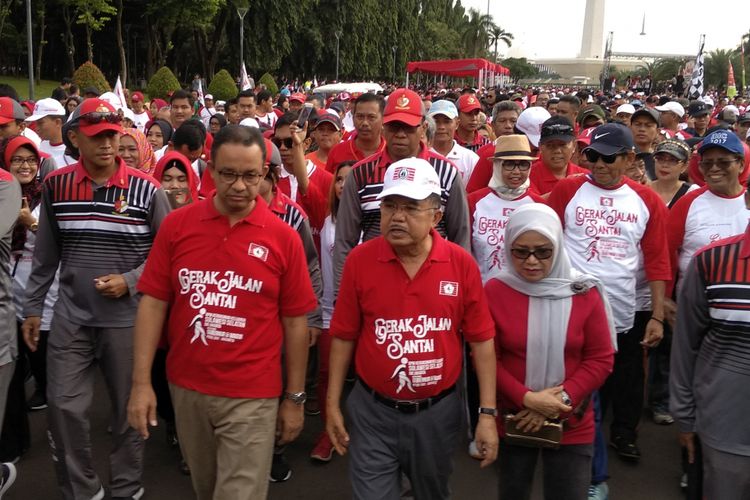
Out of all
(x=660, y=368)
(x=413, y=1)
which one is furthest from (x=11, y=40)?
(x=660, y=368)

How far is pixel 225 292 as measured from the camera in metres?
3.10

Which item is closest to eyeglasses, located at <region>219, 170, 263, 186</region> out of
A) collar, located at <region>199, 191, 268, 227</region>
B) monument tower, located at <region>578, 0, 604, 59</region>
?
collar, located at <region>199, 191, 268, 227</region>

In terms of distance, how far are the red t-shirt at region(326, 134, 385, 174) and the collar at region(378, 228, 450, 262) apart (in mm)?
2784

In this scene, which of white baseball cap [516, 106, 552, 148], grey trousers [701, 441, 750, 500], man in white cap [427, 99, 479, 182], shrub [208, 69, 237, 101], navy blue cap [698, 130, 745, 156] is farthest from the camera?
shrub [208, 69, 237, 101]

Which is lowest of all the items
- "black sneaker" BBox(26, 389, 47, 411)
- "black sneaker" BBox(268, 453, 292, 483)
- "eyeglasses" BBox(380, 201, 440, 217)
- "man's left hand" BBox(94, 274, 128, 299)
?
"black sneaker" BBox(26, 389, 47, 411)

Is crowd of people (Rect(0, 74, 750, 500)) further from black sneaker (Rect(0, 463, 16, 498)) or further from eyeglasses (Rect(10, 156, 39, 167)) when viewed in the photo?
eyeglasses (Rect(10, 156, 39, 167))

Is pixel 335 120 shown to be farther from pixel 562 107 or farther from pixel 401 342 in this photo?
pixel 401 342

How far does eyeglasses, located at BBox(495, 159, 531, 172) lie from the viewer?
4.61 metres

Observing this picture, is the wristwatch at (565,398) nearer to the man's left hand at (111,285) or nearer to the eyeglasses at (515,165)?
the eyeglasses at (515,165)

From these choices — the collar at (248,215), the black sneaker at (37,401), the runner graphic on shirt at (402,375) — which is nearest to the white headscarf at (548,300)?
the runner graphic on shirt at (402,375)

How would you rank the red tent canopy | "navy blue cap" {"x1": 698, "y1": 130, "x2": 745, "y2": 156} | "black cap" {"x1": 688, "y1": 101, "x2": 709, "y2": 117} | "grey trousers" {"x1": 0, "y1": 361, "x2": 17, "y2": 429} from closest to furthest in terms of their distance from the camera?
"grey trousers" {"x1": 0, "y1": 361, "x2": 17, "y2": 429} < "navy blue cap" {"x1": 698, "y1": 130, "x2": 745, "y2": 156} < "black cap" {"x1": 688, "y1": 101, "x2": 709, "y2": 117} < the red tent canopy

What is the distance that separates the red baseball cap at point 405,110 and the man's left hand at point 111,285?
5.79 ft

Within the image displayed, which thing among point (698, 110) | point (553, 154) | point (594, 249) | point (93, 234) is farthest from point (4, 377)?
point (698, 110)

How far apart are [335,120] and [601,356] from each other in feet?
14.2
